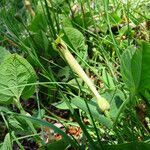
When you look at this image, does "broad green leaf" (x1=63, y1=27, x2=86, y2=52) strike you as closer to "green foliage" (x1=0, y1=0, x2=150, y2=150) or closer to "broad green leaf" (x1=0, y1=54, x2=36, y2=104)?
"green foliage" (x1=0, y1=0, x2=150, y2=150)

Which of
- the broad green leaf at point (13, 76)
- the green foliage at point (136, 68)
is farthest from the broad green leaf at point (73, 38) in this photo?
the green foliage at point (136, 68)

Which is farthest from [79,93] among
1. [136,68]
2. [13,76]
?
[136,68]

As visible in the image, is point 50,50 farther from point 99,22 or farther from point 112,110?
point 112,110

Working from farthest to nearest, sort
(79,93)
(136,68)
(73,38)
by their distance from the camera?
(73,38) < (79,93) < (136,68)

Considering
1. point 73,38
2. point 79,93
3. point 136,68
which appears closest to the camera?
point 136,68

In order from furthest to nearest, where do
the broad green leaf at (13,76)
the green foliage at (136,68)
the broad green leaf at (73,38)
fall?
the broad green leaf at (73,38) → the broad green leaf at (13,76) → the green foliage at (136,68)

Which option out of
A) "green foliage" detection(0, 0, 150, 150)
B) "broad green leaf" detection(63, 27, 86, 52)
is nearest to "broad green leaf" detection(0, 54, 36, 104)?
"green foliage" detection(0, 0, 150, 150)

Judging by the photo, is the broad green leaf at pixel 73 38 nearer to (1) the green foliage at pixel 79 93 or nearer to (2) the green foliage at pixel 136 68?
(1) the green foliage at pixel 79 93

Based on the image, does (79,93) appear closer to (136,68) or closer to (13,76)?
(13,76)

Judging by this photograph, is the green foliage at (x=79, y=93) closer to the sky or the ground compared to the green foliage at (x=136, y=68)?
closer to the ground
